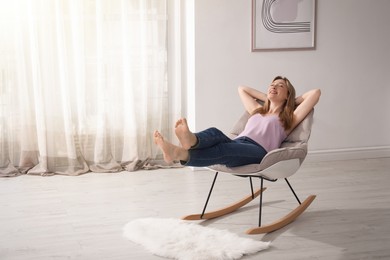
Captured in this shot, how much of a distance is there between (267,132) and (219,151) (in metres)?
0.57

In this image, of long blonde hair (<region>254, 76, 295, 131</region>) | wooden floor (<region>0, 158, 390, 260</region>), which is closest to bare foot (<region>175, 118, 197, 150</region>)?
wooden floor (<region>0, 158, 390, 260</region>)

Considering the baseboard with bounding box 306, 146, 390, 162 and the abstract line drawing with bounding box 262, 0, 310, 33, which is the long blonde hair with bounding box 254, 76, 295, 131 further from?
the baseboard with bounding box 306, 146, 390, 162

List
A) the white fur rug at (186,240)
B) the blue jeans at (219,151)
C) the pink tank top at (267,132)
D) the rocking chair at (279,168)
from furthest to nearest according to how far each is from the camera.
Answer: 1. the pink tank top at (267,132)
2. the rocking chair at (279,168)
3. the blue jeans at (219,151)
4. the white fur rug at (186,240)

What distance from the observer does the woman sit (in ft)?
10.9

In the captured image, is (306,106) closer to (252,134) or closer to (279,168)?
(252,134)

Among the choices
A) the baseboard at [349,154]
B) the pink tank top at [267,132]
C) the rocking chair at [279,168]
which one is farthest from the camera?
the baseboard at [349,154]

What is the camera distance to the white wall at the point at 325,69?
5.26 m

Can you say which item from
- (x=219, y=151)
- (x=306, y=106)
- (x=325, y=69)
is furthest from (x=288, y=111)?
(x=325, y=69)

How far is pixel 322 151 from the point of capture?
5668mm

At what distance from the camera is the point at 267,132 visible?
390 cm

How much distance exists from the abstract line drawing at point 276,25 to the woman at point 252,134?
4.36 ft

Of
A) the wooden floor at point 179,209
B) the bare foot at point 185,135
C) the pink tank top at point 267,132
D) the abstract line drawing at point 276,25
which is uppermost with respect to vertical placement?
the abstract line drawing at point 276,25

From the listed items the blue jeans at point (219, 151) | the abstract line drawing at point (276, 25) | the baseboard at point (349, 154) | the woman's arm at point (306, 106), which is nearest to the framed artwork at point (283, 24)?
the abstract line drawing at point (276, 25)

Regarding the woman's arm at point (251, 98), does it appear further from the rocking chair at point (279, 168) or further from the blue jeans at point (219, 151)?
the blue jeans at point (219, 151)
